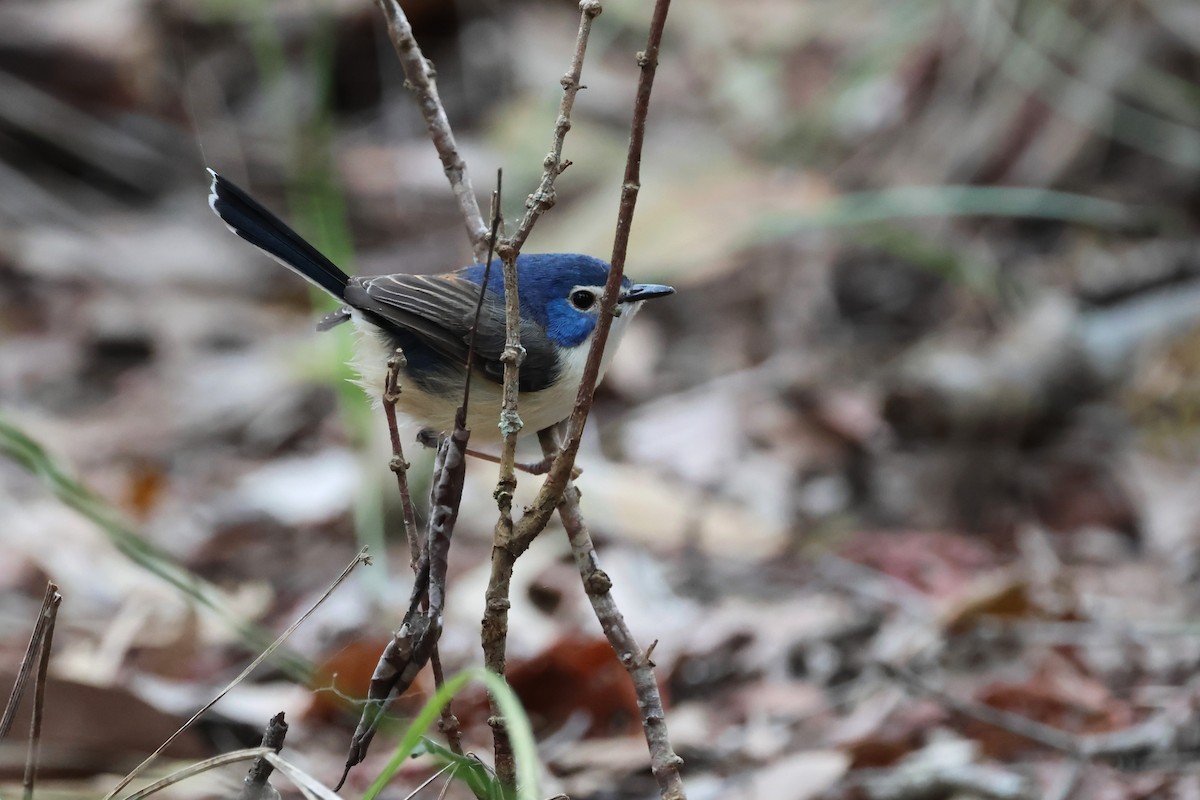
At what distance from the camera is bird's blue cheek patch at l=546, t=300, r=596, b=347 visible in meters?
4.06

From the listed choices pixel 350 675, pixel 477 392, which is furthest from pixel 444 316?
pixel 350 675

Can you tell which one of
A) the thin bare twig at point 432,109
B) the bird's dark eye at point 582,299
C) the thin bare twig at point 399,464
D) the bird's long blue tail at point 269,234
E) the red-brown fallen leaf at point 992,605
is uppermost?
the bird's dark eye at point 582,299

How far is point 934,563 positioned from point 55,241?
6285mm

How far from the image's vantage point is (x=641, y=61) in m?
2.23

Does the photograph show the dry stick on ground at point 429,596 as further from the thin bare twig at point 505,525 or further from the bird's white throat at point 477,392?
the bird's white throat at point 477,392

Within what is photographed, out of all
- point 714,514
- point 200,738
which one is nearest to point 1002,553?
point 714,514

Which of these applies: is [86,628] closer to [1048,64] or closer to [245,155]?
[245,155]

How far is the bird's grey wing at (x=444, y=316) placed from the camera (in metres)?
3.82

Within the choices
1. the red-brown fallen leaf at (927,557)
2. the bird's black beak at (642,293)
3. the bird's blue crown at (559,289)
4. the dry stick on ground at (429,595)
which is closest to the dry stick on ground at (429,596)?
the dry stick on ground at (429,595)

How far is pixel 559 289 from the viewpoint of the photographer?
4.11 metres

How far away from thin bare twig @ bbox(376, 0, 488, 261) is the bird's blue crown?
1024 mm

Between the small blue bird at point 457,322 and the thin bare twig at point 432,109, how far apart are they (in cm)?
61

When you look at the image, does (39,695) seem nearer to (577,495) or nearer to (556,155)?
(577,495)

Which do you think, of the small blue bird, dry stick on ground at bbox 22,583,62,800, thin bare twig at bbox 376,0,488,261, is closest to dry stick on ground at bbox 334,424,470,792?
dry stick on ground at bbox 22,583,62,800
